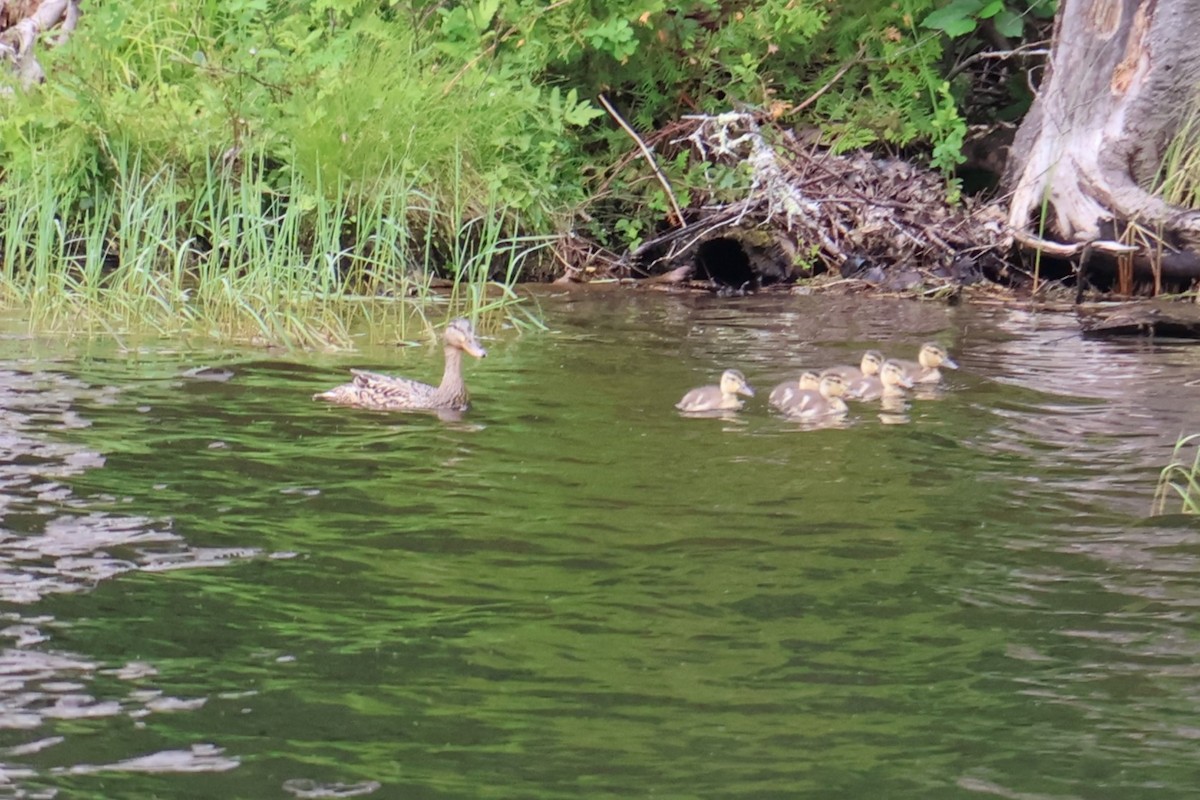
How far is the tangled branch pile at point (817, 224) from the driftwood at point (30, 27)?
4738 mm

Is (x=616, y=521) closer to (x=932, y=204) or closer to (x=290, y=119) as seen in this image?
(x=290, y=119)

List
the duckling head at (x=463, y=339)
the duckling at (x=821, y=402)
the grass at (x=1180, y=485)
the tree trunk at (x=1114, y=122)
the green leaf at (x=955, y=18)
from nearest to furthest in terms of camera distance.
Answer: the grass at (x=1180, y=485) < the duckling at (x=821, y=402) < the duckling head at (x=463, y=339) < the tree trunk at (x=1114, y=122) < the green leaf at (x=955, y=18)

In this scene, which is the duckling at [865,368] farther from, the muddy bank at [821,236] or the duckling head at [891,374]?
the muddy bank at [821,236]

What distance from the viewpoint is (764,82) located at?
13.4m

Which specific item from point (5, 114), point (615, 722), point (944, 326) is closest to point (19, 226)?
point (5, 114)

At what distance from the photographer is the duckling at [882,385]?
8141 mm

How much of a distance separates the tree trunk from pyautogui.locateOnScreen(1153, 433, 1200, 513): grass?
17.5 feet

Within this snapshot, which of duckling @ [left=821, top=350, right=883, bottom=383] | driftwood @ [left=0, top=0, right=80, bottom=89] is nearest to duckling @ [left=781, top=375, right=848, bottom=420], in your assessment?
duckling @ [left=821, top=350, right=883, bottom=383]

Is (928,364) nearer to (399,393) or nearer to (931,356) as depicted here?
(931,356)

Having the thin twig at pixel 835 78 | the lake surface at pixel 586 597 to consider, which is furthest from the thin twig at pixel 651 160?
the lake surface at pixel 586 597

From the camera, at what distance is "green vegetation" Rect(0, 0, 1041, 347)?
962 centimetres

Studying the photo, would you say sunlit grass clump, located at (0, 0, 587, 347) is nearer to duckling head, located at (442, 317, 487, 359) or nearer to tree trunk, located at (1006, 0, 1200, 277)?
duckling head, located at (442, 317, 487, 359)

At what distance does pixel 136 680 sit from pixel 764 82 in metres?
10.2

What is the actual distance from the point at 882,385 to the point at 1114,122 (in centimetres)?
449
